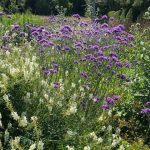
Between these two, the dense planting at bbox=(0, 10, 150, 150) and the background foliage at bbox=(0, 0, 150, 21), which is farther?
the background foliage at bbox=(0, 0, 150, 21)

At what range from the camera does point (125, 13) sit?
66.2ft

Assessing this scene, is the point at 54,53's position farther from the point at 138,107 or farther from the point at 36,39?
the point at 138,107

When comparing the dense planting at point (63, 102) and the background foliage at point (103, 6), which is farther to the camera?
the background foliage at point (103, 6)

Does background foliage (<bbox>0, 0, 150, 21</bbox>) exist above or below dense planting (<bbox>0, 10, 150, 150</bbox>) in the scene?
below

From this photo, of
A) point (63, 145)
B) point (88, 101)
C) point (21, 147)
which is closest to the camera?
point (21, 147)

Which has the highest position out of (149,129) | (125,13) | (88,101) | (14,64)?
(14,64)

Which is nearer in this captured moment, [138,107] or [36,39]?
[138,107]

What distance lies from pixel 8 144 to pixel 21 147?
131 millimetres

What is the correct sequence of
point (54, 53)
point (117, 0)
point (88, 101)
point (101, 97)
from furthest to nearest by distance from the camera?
point (117, 0)
point (54, 53)
point (101, 97)
point (88, 101)

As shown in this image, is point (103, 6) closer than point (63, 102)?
No

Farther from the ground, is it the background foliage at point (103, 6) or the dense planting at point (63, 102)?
the dense planting at point (63, 102)

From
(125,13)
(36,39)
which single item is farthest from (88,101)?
(125,13)

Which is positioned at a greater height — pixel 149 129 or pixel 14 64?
pixel 14 64

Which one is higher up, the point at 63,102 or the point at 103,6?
the point at 63,102
